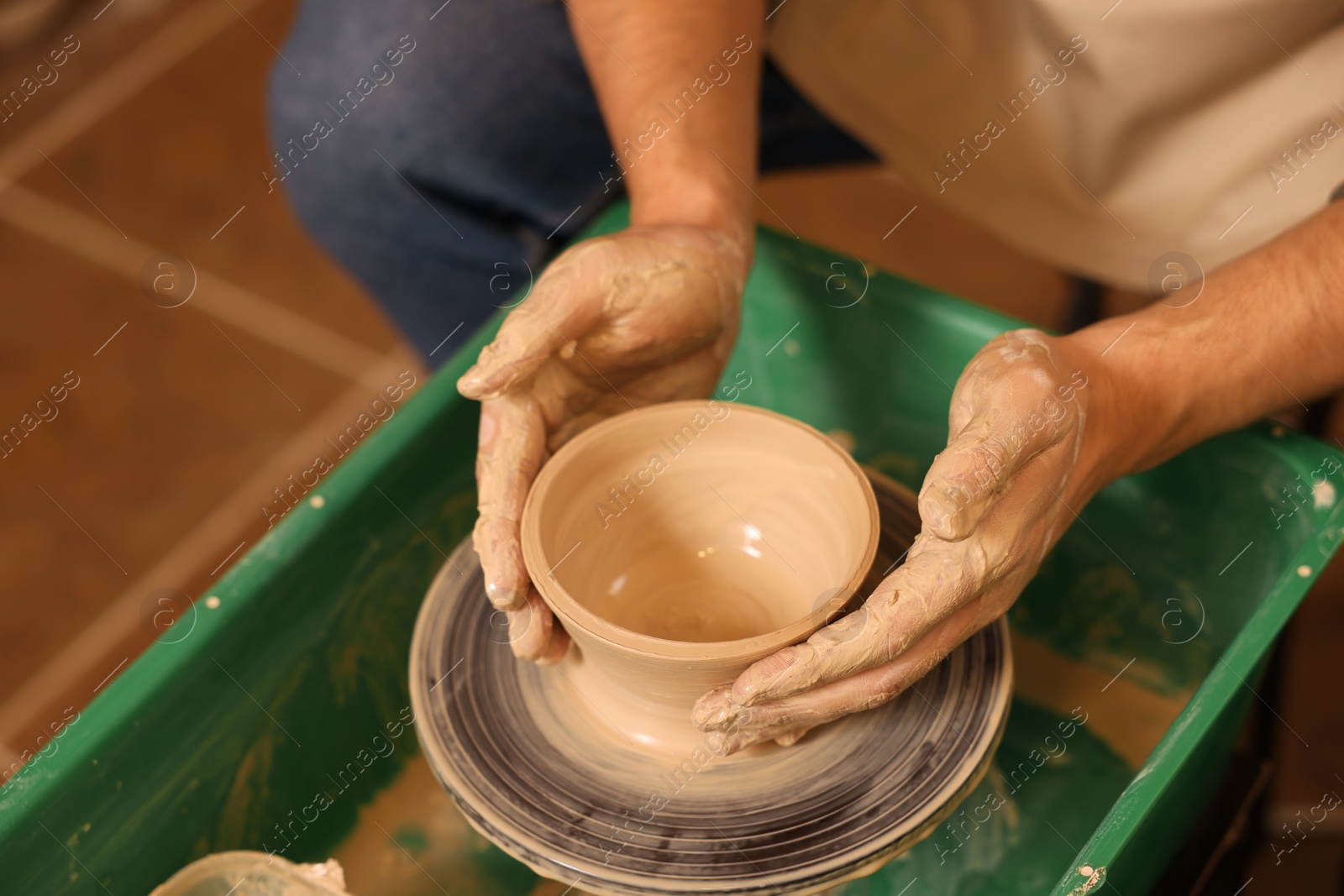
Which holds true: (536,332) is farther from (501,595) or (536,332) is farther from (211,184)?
(211,184)

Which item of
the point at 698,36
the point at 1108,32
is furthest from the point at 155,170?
the point at 1108,32

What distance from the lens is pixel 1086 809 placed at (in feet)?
4.10

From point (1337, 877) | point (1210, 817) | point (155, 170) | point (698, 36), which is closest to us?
point (1210, 817)

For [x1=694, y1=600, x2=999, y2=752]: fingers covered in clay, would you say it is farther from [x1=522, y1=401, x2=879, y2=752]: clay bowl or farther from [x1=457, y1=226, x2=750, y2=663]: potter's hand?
[x1=457, y1=226, x2=750, y2=663]: potter's hand

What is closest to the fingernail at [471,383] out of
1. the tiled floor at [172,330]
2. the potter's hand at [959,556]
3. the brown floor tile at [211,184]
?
the potter's hand at [959,556]

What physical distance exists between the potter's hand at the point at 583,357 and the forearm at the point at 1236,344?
0.39 metres

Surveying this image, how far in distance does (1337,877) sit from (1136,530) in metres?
0.74

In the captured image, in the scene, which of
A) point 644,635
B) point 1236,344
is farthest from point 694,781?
point 1236,344

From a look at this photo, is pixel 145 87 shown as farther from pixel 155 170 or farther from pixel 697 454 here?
pixel 697 454

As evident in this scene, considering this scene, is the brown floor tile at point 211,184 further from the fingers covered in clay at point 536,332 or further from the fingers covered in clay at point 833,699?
the fingers covered in clay at point 833,699

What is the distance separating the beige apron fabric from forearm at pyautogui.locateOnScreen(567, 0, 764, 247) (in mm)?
178

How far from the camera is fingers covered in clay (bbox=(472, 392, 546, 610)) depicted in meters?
1.07

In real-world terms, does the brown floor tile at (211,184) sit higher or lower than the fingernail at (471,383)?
higher

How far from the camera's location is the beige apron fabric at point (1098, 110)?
131 cm
